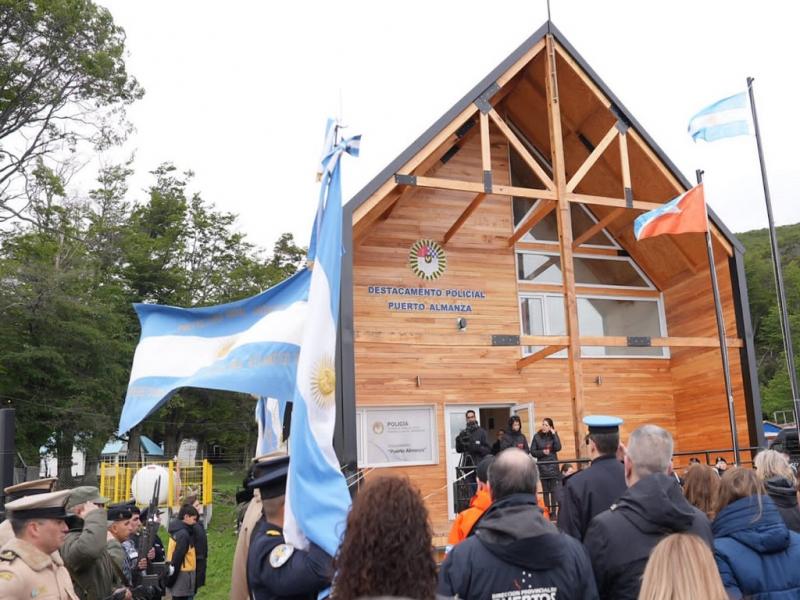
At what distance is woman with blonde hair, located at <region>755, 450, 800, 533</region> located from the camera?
402 cm

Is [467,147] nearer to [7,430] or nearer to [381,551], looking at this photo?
[7,430]

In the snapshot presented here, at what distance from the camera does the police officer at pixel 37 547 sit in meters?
3.48

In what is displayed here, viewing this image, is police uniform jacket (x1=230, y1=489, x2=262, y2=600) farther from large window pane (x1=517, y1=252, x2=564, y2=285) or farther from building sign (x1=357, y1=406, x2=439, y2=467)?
large window pane (x1=517, y1=252, x2=564, y2=285)

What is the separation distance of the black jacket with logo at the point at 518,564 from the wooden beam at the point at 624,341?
9.00m

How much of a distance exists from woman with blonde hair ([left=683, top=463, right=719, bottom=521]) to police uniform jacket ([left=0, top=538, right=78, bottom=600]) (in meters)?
3.30

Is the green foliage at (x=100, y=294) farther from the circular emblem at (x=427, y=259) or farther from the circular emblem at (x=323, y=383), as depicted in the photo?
the circular emblem at (x=323, y=383)

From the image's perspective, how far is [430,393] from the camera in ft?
43.3

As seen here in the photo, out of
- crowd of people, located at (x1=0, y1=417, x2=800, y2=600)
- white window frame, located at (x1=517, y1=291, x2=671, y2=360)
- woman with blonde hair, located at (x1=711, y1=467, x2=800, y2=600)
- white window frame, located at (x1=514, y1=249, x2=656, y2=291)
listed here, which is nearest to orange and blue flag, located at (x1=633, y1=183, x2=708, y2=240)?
white window frame, located at (x1=517, y1=291, x2=671, y2=360)

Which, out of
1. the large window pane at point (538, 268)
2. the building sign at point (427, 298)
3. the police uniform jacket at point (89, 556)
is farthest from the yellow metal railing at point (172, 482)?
the police uniform jacket at point (89, 556)

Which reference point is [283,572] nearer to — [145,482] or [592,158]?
[592,158]

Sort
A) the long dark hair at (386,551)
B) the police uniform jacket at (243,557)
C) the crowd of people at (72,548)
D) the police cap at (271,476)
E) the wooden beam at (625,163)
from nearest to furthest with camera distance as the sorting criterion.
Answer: the long dark hair at (386,551)
the crowd of people at (72,548)
the police cap at (271,476)
the police uniform jacket at (243,557)
the wooden beam at (625,163)

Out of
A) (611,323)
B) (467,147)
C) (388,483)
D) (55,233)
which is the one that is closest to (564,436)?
(611,323)

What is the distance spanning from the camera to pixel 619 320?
50.2ft

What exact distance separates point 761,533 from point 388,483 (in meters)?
2.03
